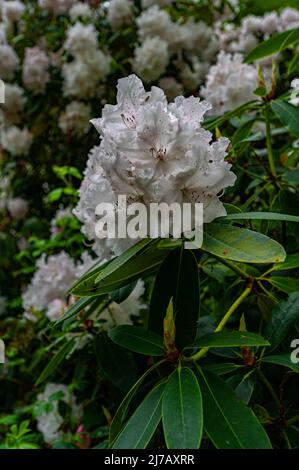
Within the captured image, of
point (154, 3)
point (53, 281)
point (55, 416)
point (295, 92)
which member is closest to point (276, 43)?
point (295, 92)

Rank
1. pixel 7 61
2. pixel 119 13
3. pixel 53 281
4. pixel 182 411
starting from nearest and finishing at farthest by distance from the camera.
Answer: pixel 182 411
pixel 53 281
pixel 119 13
pixel 7 61

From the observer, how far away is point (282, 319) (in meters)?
0.80

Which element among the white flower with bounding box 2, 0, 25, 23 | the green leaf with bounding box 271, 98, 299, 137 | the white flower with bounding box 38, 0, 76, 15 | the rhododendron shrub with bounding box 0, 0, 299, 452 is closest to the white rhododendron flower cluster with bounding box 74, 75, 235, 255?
the rhododendron shrub with bounding box 0, 0, 299, 452

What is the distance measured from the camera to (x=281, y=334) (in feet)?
2.58

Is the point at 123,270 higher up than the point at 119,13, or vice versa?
the point at 119,13

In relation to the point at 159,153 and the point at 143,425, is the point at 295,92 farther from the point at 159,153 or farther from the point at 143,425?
the point at 143,425

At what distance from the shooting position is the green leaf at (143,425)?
0.64 metres

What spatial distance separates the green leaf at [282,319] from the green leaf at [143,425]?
0.19m

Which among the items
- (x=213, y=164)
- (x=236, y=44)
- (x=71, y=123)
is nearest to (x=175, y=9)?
(x=236, y=44)

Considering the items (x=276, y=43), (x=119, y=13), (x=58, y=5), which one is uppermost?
(x=58, y=5)

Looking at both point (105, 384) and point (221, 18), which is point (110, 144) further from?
point (221, 18)

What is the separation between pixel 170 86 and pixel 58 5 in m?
0.72

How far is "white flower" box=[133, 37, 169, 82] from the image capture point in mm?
2318

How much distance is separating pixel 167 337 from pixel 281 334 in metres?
0.18
